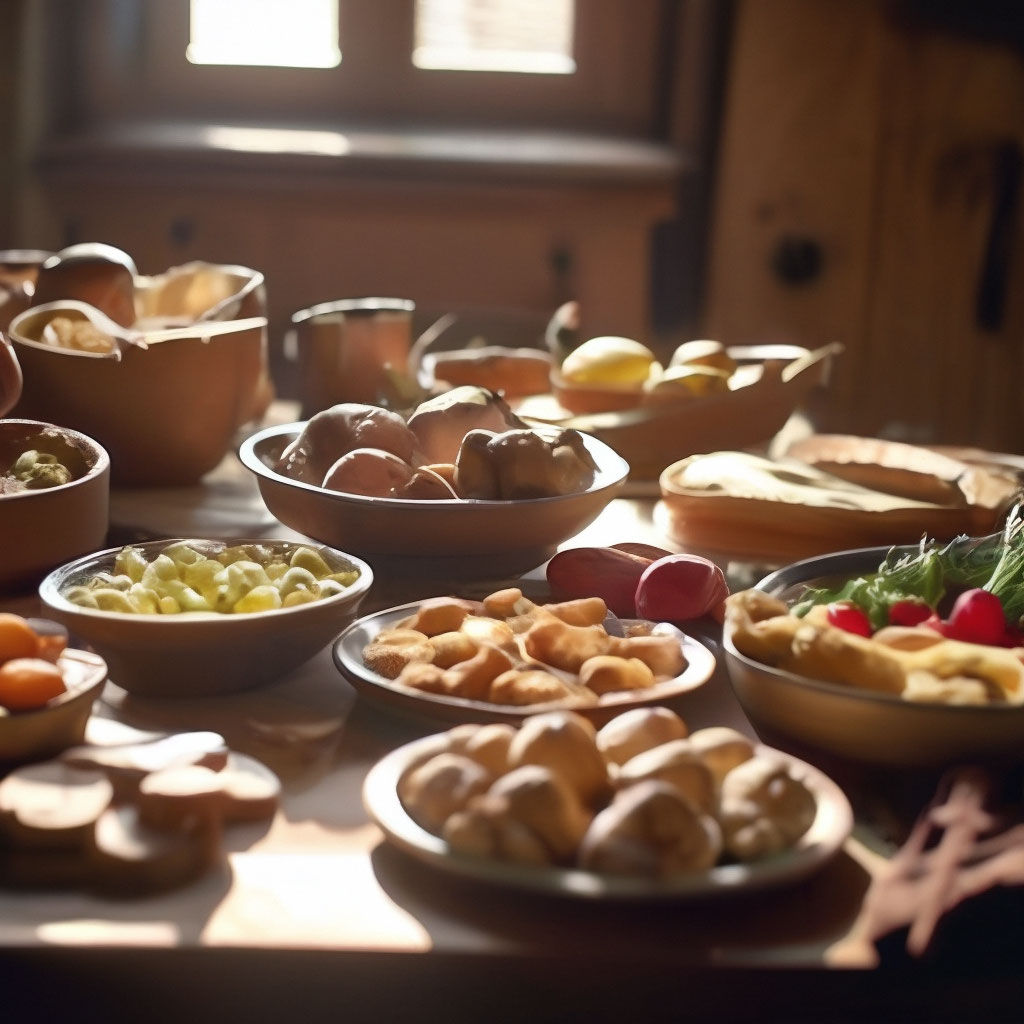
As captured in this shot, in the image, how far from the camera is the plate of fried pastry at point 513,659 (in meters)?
0.81

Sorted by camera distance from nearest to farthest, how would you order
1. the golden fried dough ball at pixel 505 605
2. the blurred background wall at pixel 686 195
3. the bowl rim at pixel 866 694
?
1. the bowl rim at pixel 866 694
2. the golden fried dough ball at pixel 505 605
3. the blurred background wall at pixel 686 195

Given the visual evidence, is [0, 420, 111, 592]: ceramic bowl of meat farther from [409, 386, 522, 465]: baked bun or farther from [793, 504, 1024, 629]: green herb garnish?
[793, 504, 1024, 629]: green herb garnish

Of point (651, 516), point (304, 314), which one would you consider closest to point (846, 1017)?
point (651, 516)

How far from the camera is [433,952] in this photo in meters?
0.61

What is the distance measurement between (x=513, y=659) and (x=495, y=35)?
2.37 meters

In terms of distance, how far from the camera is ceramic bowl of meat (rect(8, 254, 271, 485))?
4.51 ft

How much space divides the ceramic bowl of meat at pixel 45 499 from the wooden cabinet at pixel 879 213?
1942 mm

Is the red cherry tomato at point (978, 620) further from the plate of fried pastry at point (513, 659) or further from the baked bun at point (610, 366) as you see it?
the baked bun at point (610, 366)

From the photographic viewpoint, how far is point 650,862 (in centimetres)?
62

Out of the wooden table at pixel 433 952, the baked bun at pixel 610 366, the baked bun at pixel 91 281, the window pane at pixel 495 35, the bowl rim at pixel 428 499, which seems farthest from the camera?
the window pane at pixel 495 35

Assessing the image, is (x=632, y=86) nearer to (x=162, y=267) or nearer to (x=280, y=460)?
(x=162, y=267)

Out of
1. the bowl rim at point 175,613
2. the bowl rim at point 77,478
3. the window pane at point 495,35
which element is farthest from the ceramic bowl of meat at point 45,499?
the window pane at point 495,35

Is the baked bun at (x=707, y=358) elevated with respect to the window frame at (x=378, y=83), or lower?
lower

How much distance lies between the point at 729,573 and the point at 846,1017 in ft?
2.10
